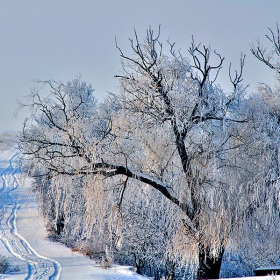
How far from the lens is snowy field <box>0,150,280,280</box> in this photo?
39.6ft

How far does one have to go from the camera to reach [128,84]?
10.3m

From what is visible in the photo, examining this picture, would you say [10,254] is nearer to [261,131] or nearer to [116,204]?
[116,204]

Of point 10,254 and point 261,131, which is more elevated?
point 261,131

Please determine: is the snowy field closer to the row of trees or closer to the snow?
the snow

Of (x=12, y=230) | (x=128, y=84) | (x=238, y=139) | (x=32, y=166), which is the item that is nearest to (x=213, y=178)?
(x=238, y=139)

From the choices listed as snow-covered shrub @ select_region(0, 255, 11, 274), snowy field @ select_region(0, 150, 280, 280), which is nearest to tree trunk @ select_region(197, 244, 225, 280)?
snowy field @ select_region(0, 150, 280, 280)

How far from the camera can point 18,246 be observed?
62.0ft

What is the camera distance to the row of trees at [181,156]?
902 cm

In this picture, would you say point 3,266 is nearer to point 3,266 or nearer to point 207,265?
point 3,266

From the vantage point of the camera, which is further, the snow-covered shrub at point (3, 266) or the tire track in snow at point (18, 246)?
the snow-covered shrub at point (3, 266)

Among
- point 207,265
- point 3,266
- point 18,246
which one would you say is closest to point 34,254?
point 18,246

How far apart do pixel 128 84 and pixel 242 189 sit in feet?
13.2

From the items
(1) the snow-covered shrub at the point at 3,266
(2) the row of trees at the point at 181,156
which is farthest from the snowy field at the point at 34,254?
(2) the row of trees at the point at 181,156

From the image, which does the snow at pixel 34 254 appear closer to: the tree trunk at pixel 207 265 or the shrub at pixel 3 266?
the shrub at pixel 3 266
